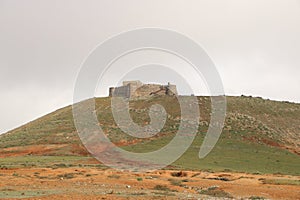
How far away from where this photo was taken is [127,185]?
108 feet

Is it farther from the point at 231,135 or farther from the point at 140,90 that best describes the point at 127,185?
the point at 140,90

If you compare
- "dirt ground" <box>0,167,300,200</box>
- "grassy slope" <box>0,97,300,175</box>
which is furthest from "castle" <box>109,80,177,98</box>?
"dirt ground" <box>0,167,300,200</box>

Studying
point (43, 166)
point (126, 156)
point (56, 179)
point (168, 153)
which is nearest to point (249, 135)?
point (168, 153)

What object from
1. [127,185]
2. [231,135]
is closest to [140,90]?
[231,135]

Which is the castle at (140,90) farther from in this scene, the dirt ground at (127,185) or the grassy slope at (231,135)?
the dirt ground at (127,185)

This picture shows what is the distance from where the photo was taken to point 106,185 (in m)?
32.6

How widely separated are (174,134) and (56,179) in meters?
35.1

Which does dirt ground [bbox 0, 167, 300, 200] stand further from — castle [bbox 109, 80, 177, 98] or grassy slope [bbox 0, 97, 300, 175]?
castle [bbox 109, 80, 177, 98]

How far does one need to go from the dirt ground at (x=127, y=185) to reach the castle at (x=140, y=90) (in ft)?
163

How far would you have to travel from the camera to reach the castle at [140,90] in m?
92.8

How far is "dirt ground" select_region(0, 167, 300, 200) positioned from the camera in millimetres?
26938

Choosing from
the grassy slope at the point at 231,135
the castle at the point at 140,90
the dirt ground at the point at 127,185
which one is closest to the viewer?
the dirt ground at the point at 127,185

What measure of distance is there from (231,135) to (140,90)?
97.7 feet

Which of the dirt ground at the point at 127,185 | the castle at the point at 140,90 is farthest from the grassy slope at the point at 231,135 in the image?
the dirt ground at the point at 127,185
